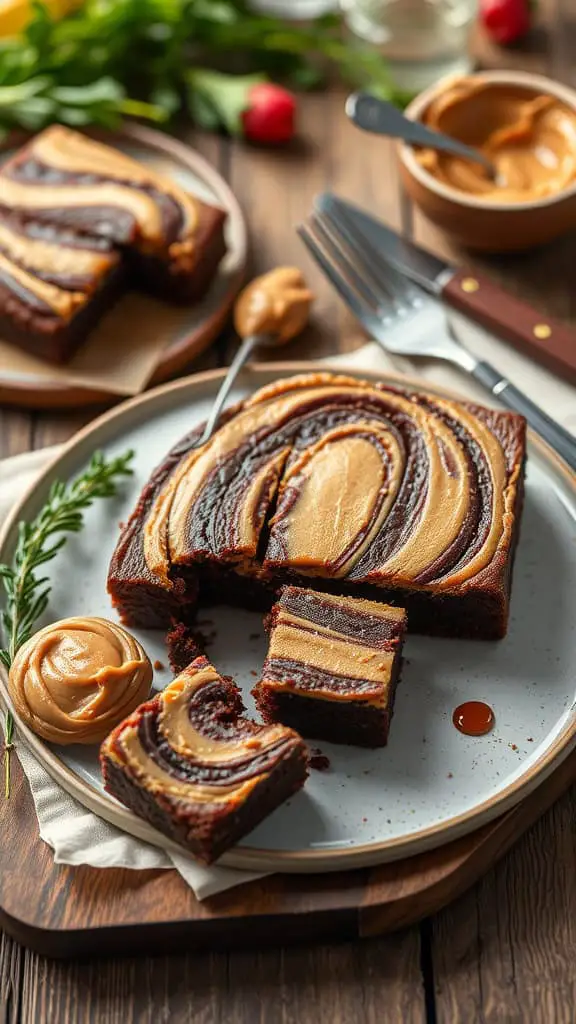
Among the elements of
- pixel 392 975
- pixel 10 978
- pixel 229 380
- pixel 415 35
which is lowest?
pixel 10 978

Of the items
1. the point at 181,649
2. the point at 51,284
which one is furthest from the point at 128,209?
the point at 181,649

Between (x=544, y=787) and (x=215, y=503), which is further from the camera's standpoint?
(x=215, y=503)

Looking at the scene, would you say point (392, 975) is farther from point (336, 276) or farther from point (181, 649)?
point (336, 276)

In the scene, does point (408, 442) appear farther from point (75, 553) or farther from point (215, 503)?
point (75, 553)

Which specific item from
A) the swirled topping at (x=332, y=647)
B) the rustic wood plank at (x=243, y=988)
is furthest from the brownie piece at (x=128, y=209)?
the rustic wood plank at (x=243, y=988)

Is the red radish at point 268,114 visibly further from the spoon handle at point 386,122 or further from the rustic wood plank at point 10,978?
the rustic wood plank at point 10,978

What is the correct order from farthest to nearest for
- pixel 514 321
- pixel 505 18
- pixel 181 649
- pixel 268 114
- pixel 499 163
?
pixel 505 18 → pixel 268 114 → pixel 499 163 → pixel 514 321 → pixel 181 649

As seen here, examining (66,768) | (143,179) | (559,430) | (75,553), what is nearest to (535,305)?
(559,430)
